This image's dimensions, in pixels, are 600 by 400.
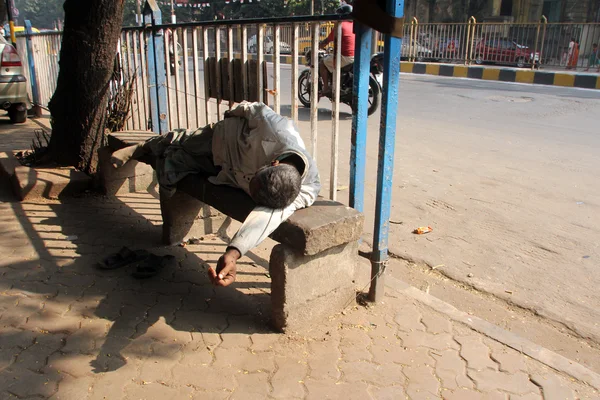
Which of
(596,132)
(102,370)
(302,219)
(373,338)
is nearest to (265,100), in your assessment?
(302,219)

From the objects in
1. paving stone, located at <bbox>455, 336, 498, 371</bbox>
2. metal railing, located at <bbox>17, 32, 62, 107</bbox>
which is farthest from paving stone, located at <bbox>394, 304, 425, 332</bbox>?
metal railing, located at <bbox>17, 32, 62, 107</bbox>

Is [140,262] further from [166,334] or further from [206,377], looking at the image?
[206,377]

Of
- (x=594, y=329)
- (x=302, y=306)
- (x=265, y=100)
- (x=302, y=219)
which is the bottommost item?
(x=594, y=329)

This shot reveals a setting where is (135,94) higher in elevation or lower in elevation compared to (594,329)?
higher

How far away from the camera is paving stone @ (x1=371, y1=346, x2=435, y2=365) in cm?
250

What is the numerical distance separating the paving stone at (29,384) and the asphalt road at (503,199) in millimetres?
2347

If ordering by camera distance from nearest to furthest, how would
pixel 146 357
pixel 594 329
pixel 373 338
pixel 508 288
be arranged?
pixel 146 357, pixel 373 338, pixel 594 329, pixel 508 288

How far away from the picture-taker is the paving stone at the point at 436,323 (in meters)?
2.76

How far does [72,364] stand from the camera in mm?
2422

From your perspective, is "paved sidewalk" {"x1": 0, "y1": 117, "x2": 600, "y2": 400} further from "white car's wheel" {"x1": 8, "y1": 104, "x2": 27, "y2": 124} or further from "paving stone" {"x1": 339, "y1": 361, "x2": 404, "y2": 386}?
"white car's wheel" {"x1": 8, "y1": 104, "x2": 27, "y2": 124}

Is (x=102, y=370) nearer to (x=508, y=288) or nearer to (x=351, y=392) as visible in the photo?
(x=351, y=392)

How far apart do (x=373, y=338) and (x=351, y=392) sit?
17.5 inches

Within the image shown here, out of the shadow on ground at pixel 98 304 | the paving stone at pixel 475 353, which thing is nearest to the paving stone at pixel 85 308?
the shadow on ground at pixel 98 304

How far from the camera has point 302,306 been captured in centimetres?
269
